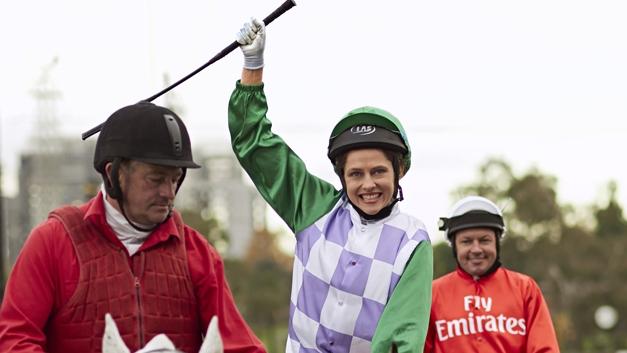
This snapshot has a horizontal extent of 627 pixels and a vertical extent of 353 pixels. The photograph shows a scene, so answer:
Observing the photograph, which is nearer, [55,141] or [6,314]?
[6,314]

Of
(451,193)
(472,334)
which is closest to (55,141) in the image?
(451,193)

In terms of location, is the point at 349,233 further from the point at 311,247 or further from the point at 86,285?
the point at 86,285

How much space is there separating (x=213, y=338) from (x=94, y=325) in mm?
671

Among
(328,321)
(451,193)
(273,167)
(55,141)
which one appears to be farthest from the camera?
(55,141)

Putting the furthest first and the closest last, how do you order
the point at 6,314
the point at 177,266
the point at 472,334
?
1. the point at 472,334
2. the point at 177,266
3. the point at 6,314

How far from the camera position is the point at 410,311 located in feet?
15.9

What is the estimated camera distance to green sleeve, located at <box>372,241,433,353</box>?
4.76 metres

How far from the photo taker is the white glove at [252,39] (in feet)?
16.8

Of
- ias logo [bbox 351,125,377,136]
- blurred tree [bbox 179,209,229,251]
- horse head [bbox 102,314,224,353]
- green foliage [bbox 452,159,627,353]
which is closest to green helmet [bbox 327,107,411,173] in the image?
ias logo [bbox 351,125,377,136]

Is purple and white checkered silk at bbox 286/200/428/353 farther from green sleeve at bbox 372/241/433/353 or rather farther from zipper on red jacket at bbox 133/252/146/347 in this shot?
zipper on red jacket at bbox 133/252/146/347

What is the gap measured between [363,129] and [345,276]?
636 millimetres

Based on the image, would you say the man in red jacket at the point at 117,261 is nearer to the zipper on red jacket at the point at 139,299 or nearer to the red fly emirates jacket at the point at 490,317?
the zipper on red jacket at the point at 139,299

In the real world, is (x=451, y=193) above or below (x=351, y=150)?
above

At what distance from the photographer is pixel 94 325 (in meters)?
4.25
